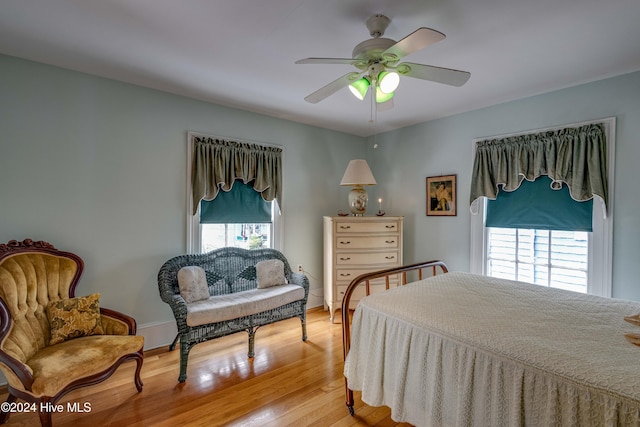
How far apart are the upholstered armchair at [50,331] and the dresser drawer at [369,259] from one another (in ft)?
7.56

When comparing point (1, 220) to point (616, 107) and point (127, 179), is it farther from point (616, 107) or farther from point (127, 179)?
point (616, 107)

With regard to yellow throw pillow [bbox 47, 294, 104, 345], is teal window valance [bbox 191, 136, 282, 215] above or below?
above

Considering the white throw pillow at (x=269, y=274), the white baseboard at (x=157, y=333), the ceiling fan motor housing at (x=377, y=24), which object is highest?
the ceiling fan motor housing at (x=377, y=24)

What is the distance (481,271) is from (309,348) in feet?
7.22

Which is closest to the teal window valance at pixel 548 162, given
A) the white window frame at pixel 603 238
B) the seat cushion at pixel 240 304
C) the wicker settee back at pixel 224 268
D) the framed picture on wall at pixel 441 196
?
the white window frame at pixel 603 238

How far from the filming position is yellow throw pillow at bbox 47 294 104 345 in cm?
215

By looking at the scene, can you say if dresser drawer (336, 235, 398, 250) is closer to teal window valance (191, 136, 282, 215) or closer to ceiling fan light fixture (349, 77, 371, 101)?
teal window valance (191, 136, 282, 215)

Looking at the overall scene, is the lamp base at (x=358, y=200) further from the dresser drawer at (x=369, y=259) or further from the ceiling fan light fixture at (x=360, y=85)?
the ceiling fan light fixture at (x=360, y=85)

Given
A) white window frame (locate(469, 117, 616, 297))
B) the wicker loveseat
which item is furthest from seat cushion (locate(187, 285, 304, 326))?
white window frame (locate(469, 117, 616, 297))

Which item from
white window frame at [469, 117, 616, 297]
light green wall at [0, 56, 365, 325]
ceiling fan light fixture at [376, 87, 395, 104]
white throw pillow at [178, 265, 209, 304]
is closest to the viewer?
ceiling fan light fixture at [376, 87, 395, 104]

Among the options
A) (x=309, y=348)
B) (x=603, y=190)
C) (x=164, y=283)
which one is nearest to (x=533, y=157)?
(x=603, y=190)

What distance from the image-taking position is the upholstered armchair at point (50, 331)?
1751 mm

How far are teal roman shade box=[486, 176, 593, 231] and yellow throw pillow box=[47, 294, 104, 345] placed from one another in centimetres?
399

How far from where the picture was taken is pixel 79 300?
2.28 m
